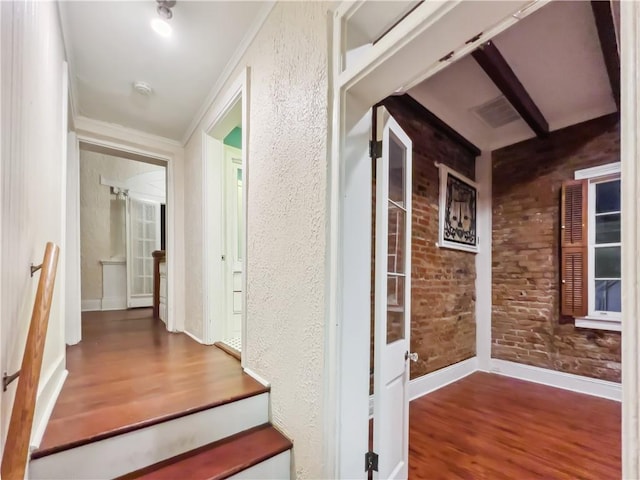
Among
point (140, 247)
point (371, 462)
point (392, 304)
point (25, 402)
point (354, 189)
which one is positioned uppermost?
point (354, 189)

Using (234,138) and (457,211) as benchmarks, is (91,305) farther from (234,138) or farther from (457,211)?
(457,211)

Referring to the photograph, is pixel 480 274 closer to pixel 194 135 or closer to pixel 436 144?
pixel 436 144

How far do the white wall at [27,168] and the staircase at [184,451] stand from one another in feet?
0.92

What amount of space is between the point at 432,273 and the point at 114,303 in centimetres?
552

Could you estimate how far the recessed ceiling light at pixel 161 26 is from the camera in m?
1.95

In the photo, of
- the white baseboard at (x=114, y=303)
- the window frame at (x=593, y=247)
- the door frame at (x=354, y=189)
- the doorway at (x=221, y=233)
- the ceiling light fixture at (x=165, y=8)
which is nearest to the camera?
the door frame at (x=354, y=189)

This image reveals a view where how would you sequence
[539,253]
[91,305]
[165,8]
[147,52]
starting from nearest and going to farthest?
[165,8] < [147,52] < [539,253] < [91,305]

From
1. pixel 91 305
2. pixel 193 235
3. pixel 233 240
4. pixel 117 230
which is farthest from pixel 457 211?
pixel 91 305

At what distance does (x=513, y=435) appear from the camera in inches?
90.7

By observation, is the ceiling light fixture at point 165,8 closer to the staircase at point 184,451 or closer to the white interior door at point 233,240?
the white interior door at point 233,240

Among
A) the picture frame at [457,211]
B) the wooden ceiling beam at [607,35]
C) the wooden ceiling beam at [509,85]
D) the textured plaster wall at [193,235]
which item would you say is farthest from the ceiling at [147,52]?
the picture frame at [457,211]

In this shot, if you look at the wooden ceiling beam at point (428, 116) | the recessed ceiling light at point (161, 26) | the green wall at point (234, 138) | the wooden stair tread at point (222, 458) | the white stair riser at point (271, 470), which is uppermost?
the recessed ceiling light at point (161, 26)

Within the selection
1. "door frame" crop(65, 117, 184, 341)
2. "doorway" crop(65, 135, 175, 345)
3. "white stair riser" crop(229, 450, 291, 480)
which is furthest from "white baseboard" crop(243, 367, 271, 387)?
"doorway" crop(65, 135, 175, 345)

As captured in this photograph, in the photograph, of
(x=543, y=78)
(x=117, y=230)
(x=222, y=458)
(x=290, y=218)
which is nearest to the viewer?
(x=222, y=458)
